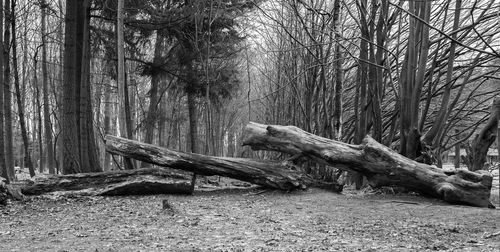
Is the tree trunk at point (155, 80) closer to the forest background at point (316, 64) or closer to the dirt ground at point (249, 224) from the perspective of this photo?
the forest background at point (316, 64)

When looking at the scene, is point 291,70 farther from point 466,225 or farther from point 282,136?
point 466,225

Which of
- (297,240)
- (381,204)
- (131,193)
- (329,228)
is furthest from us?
(131,193)

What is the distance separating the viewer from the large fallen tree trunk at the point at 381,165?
5516 millimetres

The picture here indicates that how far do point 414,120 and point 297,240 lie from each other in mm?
3441

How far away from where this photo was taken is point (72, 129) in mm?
8844

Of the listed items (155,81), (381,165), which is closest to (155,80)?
(155,81)

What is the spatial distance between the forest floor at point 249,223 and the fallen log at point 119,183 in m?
0.18

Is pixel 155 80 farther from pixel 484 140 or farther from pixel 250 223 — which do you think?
pixel 484 140

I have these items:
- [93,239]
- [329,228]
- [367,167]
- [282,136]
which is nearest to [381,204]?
[367,167]

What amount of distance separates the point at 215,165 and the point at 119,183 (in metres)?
1.63

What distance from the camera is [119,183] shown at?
22.9ft

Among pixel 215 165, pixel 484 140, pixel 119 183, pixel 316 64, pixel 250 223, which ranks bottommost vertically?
pixel 250 223

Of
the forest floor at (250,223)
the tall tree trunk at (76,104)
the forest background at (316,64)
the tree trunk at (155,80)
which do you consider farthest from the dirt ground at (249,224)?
the tree trunk at (155,80)

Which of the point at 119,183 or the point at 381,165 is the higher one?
the point at 381,165
